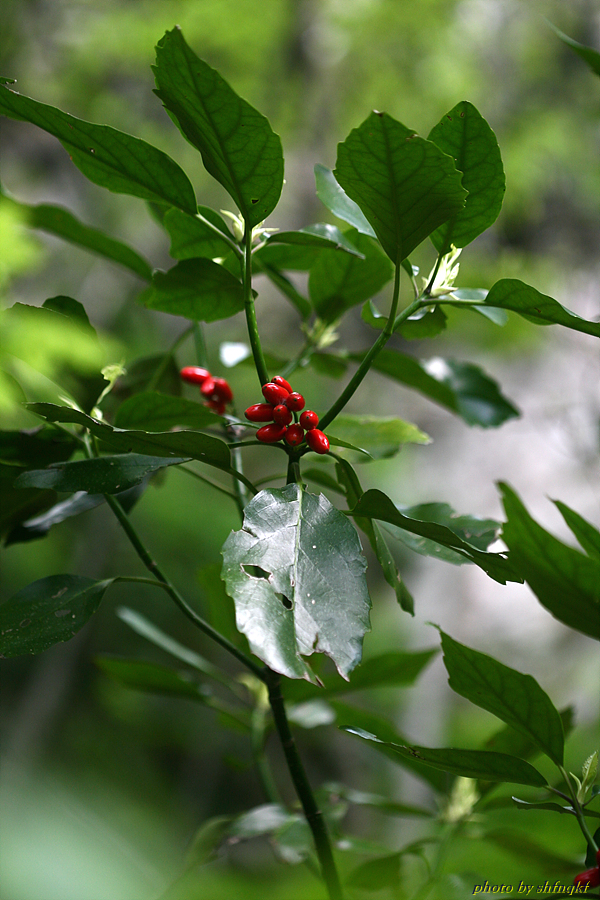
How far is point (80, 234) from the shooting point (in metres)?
0.69

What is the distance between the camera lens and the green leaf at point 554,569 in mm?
494

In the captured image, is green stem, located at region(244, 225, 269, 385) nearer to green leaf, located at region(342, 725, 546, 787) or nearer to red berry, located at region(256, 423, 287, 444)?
red berry, located at region(256, 423, 287, 444)

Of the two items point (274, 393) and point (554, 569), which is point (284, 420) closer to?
point (274, 393)

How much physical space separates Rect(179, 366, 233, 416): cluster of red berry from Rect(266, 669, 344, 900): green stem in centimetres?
26

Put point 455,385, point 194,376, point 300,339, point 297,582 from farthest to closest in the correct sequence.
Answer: point 300,339 → point 455,385 → point 194,376 → point 297,582

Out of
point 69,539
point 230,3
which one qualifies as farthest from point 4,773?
point 230,3

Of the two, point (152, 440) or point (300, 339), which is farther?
point (300, 339)

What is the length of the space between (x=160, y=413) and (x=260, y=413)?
115 millimetres

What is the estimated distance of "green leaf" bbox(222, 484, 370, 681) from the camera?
1.19 feet

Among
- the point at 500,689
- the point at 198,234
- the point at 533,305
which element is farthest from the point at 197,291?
the point at 500,689

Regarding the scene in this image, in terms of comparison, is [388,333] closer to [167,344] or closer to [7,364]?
[7,364]

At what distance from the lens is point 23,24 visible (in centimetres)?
288

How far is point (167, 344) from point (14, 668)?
1.65 meters

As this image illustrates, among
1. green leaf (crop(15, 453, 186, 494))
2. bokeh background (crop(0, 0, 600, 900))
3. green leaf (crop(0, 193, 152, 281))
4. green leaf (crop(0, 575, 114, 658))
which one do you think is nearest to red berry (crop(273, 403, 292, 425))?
green leaf (crop(15, 453, 186, 494))
